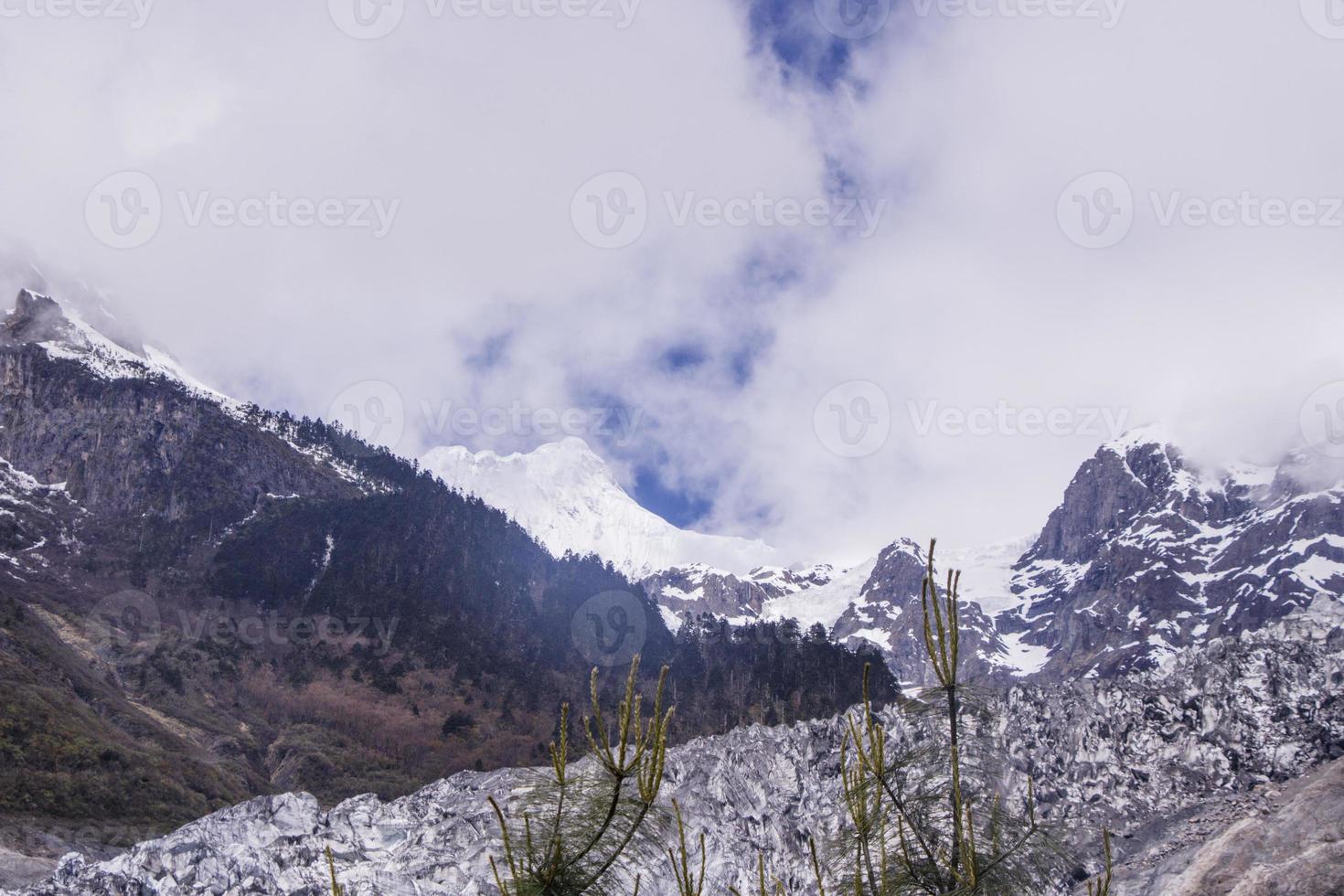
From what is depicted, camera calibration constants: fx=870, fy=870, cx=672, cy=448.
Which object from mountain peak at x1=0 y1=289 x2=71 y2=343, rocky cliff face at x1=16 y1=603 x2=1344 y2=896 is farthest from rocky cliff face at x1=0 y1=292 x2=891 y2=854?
rocky cliff face at x1=16 y1=603 x2=1344 y2=896

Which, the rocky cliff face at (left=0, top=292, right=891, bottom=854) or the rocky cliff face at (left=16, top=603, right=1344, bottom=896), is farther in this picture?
the rocky cliff face at (left=0, top=292, right=891, bottom=854)

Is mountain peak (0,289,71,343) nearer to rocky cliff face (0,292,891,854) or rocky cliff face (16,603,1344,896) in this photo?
rocky cliff face (0,292,891,854)

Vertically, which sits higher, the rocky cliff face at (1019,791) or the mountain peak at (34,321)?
the mountain peak at (34,321)

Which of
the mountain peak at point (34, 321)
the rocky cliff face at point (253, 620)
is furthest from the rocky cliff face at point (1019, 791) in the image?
the mountain peak at point (34, 321)

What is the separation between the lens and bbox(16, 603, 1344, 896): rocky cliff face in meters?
26.6

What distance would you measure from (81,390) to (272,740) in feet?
333

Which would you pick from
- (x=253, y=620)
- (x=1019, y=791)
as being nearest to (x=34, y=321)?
(x=253, y=620)

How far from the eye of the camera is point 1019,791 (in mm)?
26609

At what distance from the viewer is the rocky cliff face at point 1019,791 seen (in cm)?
2658

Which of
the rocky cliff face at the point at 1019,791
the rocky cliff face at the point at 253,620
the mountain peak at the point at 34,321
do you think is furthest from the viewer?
the mountain peak at the point at 34,321

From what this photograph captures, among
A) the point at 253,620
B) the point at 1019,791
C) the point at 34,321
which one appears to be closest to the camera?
the point at 1019,791

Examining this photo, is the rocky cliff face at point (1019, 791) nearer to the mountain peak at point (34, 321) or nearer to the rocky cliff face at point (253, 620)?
the rocky cliff face at point (253, 620)

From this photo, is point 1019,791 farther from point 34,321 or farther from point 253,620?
point 34,321

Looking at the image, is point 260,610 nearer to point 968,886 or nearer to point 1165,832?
point 1165,832
